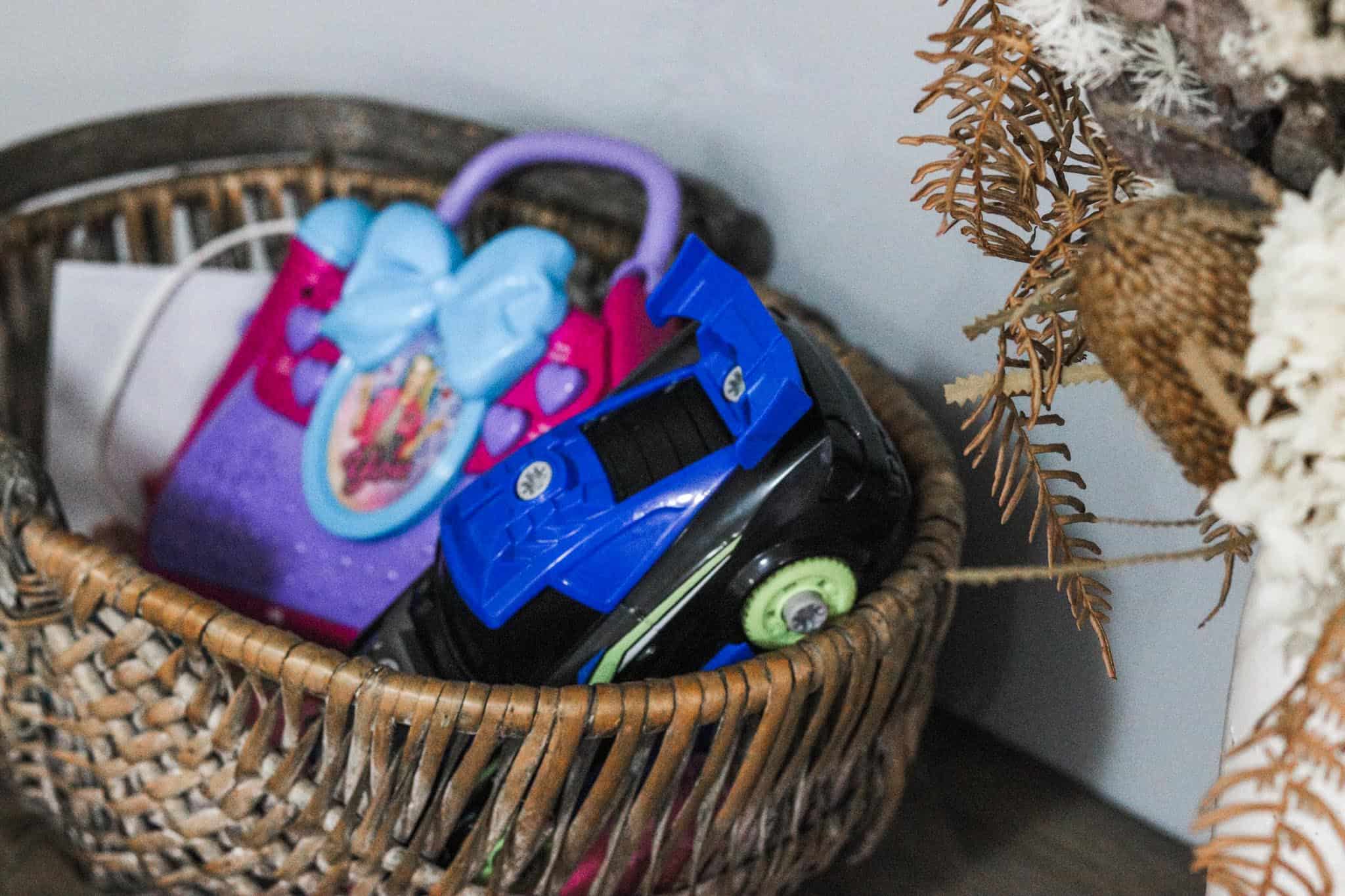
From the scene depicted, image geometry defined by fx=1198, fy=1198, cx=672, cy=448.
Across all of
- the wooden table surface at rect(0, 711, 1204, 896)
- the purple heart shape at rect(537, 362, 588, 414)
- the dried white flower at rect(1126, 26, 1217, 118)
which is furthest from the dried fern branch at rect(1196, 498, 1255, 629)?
the purple heart shape at rect(537, 362, 588, 414)

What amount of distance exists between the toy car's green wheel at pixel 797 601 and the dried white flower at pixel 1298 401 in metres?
0.26

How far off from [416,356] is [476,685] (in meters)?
0.31

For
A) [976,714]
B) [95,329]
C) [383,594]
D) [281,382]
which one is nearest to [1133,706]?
[976,714]

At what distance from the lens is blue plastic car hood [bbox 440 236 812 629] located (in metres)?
0.52

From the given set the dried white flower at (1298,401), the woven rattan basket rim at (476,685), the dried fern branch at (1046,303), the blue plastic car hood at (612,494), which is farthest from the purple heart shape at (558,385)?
the dried white flower at (1298,401)

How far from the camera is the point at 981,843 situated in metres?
0.64

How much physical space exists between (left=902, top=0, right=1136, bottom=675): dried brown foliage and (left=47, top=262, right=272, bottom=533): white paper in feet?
2.03

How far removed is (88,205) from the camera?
888 millimetres

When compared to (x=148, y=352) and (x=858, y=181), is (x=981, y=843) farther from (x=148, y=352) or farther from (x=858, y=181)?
(x=148, y=352)

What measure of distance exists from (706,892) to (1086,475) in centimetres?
29

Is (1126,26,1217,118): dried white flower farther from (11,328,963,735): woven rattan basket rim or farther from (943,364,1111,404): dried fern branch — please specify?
(11,328,963,735): woven rattan basket rim

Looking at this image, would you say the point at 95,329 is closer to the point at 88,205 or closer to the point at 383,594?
the point at 88,205

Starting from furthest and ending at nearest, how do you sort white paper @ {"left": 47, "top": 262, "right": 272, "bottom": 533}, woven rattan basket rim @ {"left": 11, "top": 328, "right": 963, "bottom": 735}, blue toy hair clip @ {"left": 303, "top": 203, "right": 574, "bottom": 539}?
1. white paper @ {"left": 47, "top": 262, "right": 272, "bottom": 533}
2. blue toy hair clip @ {"left": 303, "top": 203, "right": 574, "bottom": 539}
3. woven rattan basket rim @ {"left": 11, "top": 328, "right": 963, "bottom": 735}

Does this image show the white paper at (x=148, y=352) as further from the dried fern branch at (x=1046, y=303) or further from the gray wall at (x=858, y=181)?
the dried fern branch at (x=1046, y=303)
